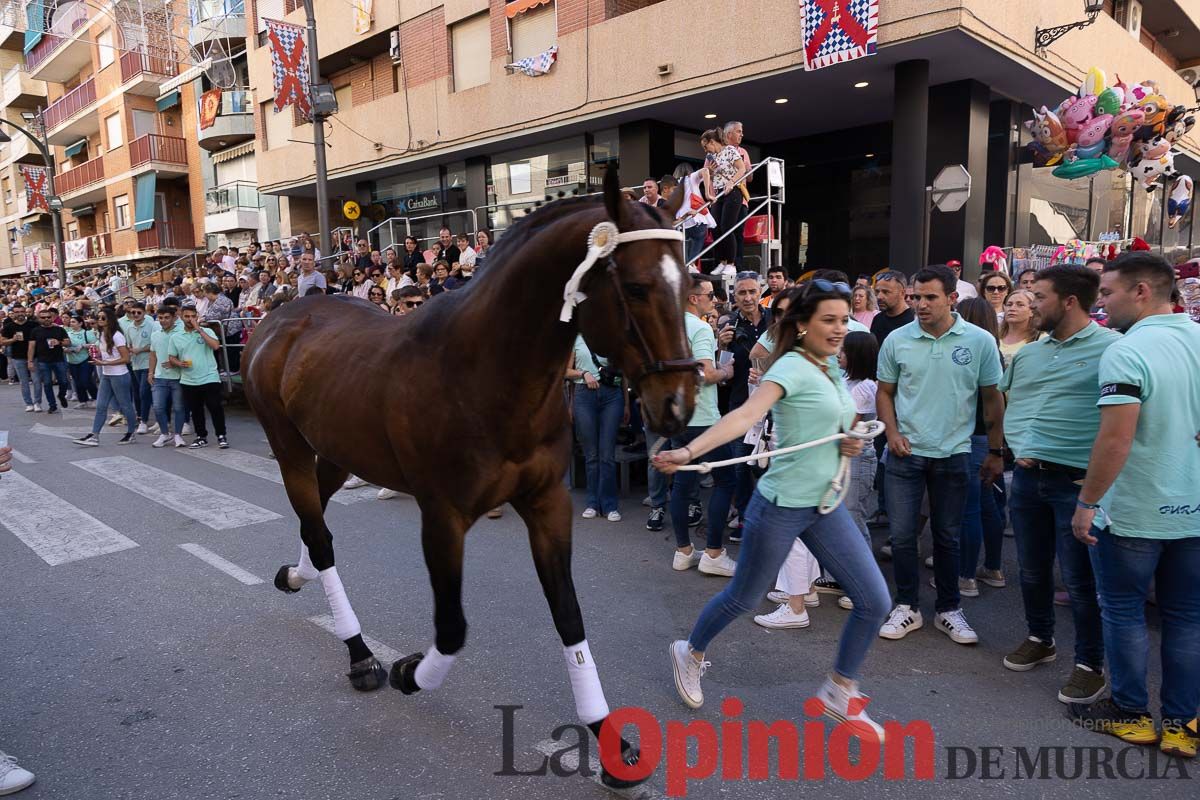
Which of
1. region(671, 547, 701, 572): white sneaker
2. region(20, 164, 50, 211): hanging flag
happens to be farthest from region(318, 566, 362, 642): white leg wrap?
region(20, 164, 50, 211): hanging flag

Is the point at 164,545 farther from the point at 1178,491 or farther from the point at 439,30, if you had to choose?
the point at 439,30

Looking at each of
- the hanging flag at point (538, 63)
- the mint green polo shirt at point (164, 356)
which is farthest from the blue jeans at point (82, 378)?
the hanging flag at point (538, 63)

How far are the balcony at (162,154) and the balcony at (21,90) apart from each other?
675 inches

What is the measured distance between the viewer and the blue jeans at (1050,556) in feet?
11.0

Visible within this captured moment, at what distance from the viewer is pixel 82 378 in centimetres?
1470

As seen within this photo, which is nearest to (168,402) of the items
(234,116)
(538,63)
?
(538,63)

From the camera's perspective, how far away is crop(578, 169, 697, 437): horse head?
213 centimetres

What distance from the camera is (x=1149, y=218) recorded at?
19672 mm

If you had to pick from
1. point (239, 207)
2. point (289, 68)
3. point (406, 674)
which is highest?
point (289, 68)

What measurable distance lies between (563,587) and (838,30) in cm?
1006

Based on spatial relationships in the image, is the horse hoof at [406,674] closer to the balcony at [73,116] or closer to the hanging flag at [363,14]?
the hanging flag at [363,14]

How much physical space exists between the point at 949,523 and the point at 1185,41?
84.1ft

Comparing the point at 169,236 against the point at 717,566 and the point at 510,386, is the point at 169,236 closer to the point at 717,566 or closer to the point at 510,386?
the point at 717,566

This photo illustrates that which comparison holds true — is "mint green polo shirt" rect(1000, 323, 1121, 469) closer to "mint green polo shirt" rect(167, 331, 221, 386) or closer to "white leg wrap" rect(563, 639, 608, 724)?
"white leg wrap" rect(563, 639, 608, 724)
